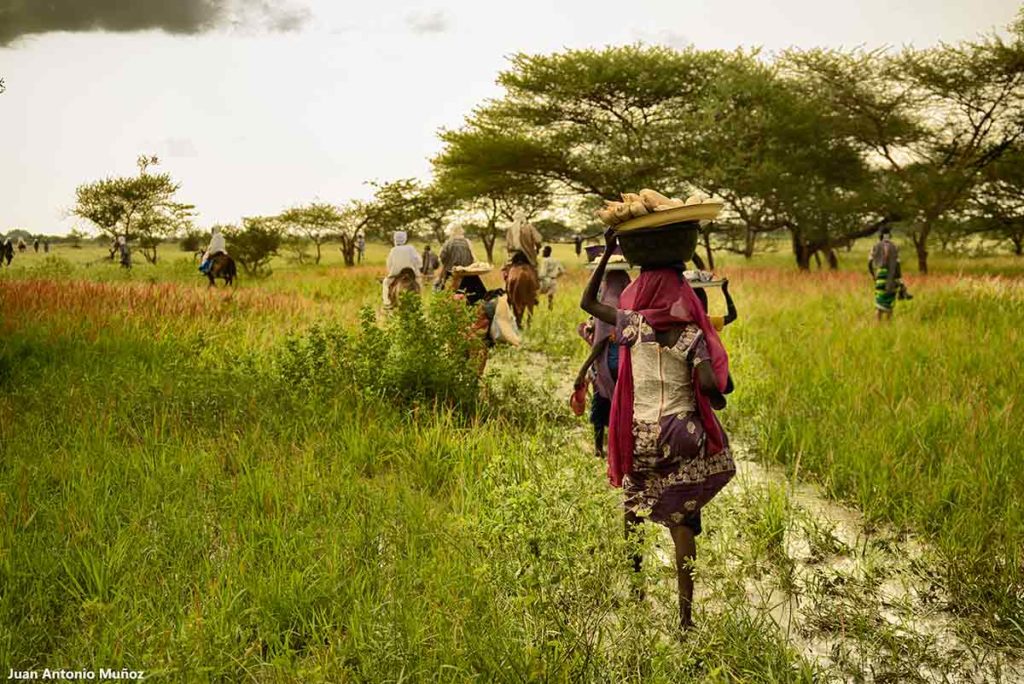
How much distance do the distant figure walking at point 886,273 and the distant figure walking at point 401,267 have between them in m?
6.63

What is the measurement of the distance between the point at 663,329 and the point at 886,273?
8.43m

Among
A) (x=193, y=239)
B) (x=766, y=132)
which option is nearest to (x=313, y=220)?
(x=193, y=239)

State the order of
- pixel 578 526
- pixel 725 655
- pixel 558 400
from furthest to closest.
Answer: pixel 558 400 → pixel 578 526 → pixel 725 655

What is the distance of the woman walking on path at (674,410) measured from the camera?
2.67 m

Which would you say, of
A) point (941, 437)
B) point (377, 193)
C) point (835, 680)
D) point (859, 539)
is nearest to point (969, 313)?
point (941, 437)

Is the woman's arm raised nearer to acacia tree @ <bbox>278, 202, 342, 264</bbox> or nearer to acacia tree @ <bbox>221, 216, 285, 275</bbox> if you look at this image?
acacia tree @ <bbox>221, 216, 285, 275</bbox>

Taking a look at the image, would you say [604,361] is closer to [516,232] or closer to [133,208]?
[516,232]

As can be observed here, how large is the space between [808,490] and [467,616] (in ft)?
9.59

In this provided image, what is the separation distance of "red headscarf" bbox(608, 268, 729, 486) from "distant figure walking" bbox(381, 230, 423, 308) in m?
6.66

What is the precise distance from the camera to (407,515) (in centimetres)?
338

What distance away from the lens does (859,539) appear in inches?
148

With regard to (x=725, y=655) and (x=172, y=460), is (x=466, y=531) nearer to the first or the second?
(x=725, y=655)

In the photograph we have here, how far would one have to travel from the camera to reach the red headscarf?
269 centimetres

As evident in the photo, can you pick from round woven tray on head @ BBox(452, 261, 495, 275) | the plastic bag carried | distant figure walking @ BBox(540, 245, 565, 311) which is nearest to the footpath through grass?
the plastic bag carried
